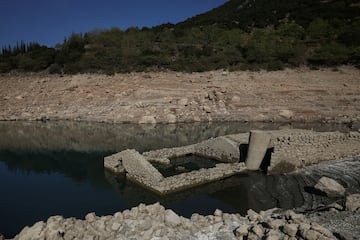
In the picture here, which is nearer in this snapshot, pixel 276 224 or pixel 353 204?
pixel 276 224

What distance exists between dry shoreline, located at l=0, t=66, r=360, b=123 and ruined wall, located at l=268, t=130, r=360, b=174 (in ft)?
39.8

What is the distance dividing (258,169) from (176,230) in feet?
26.0

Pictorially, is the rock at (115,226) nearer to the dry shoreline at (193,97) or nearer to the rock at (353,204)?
the rock at (353,204)

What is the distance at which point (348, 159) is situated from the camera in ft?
49.2

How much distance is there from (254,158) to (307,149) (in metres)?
2.30

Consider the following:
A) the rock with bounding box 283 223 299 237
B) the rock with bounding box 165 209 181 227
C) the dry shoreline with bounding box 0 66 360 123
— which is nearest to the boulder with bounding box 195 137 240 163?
the rock with bounding box 165 209 181 227

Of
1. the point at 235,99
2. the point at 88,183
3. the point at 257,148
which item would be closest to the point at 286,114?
the point at 235,99

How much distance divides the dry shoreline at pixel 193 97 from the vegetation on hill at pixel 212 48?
80.3 inches

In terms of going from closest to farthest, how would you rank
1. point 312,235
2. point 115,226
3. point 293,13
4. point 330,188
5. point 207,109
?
point 312,235, point 115,226, point 330,188, point 207,109, point 293,13

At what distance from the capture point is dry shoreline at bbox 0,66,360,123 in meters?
28.6

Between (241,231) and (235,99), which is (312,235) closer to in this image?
(241,231)

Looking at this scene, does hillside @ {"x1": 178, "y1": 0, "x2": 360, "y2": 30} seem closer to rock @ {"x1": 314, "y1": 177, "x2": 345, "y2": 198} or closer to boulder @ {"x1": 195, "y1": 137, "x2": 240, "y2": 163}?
boulder @ {"x1": 195, "y1": 137, "x2": 240, "y2": 163}

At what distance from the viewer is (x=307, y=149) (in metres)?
14.5

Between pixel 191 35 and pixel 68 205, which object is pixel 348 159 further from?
pixel 191 35
